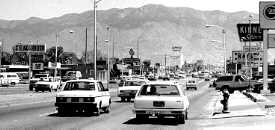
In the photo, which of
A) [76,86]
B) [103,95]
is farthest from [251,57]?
[76,86]

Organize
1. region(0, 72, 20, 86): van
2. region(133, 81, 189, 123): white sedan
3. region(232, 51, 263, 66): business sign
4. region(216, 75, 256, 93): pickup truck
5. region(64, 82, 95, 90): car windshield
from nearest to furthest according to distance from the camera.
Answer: region(133, 81, 189, 123): white sedan, region(64, 82, 95, 90): car windshield, region(232, 51, 263, 66): business sign, region(216, 75, 256, 93): pickup truck, region(0, 72, 20, 86): van

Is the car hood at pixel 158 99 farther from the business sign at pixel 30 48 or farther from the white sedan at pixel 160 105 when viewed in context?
the business sign at pixel 30 48

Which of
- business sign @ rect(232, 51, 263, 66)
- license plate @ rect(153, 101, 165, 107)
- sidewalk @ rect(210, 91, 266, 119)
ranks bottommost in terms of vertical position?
sidewalk @ rect(210, 91, 266, 119)

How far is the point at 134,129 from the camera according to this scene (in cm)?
1775

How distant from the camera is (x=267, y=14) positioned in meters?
32.2

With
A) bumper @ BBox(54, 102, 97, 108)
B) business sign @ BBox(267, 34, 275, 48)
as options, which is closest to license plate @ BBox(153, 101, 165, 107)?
bumper @ BBox(54, 102, 97, 108)

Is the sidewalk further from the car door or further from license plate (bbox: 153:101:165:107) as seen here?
the car door

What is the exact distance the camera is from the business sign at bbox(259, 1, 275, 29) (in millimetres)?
31969

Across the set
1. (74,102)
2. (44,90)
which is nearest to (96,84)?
(74,102)

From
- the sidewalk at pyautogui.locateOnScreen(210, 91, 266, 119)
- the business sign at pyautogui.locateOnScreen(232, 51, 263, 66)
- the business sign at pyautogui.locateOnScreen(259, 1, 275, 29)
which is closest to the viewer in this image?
the sidewalk at pyautogui.locateOnScreen(210, 91, 266, 119)

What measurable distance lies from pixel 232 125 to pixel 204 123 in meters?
1.72

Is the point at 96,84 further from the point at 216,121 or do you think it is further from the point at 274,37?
the point at 274,37

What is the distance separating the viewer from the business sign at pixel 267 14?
32.0 m

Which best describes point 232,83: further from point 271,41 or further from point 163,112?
point 163,112
